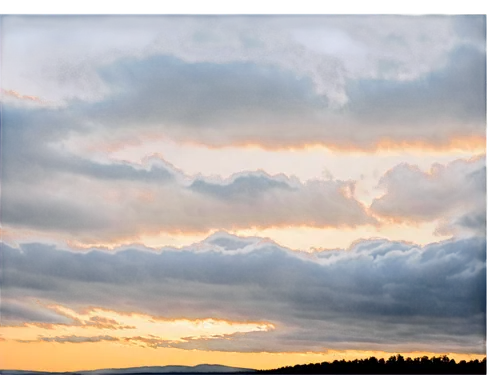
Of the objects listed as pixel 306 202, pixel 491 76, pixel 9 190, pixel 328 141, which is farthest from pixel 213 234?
pixel 491 76

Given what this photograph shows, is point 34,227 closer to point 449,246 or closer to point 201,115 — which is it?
point 201,115

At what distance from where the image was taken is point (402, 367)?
12.5 metres

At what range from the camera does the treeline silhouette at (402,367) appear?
1240 cm

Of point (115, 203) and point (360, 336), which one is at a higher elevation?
point (115, 203)

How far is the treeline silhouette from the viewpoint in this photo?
1240cm

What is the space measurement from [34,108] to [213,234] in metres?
3.69

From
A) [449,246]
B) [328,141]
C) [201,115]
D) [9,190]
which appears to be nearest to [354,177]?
[328,141]

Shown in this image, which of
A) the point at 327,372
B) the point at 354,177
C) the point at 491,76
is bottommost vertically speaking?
the point at 327,372

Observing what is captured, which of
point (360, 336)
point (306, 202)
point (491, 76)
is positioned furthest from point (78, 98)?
point (491, 76)

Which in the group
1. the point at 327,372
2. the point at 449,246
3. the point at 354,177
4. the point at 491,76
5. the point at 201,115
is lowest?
the point at 327,372

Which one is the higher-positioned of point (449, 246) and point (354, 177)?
point (354, 177)

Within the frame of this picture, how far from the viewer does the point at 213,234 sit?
41.5 feet

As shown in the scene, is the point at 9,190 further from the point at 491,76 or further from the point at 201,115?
the point at 491,76

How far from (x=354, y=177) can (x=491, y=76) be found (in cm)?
285
